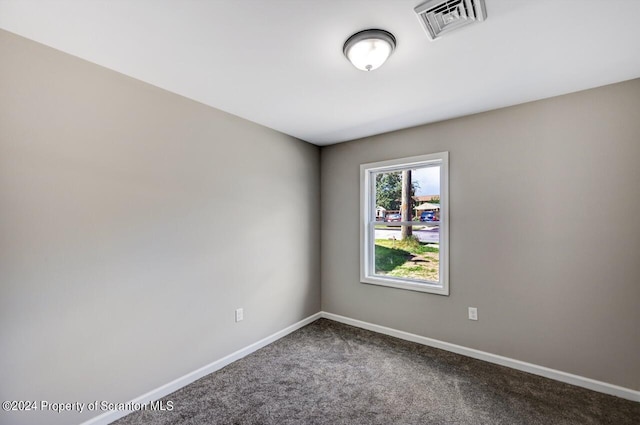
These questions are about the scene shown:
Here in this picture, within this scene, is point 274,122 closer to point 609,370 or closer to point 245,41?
point 245,41

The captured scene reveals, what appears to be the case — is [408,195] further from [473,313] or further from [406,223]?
[473,313]

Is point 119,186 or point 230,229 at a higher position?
point 119,186

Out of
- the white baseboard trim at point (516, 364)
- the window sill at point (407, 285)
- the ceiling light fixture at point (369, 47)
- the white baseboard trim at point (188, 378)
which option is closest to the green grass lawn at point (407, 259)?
the window sill at point (407, 285)

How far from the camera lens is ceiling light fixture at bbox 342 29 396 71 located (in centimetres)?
155

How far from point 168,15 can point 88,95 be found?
91 cm

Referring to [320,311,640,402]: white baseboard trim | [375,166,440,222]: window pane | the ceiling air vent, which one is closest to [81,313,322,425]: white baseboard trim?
[320,311,640,402]: white baseboard trim

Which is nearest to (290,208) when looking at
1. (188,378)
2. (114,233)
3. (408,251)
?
(408,251)

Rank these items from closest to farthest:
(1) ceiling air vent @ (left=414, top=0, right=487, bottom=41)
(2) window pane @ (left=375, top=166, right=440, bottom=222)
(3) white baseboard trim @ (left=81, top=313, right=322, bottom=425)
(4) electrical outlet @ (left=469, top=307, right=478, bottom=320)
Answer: (1) ceiling air vent @ (left=414, top=0, right=487, bottom=41), (3) white baseboard trim @ (left=81, top=313, right=322, bottom=425), (4) electrical outlet @ (left=469, top=307, right=478, bottom=320), (2) window pane @ (left=375, top=166, right=440, bottom=222)

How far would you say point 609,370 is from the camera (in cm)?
215

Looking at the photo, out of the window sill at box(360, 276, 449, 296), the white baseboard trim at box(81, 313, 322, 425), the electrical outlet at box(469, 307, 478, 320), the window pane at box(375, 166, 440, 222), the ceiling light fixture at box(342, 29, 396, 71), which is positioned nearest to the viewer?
the ceiling light fixture at box(342, 29, 396, 71)

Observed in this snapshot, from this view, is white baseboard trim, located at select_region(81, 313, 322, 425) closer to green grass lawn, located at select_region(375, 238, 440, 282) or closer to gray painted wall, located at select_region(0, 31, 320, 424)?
gray painted wall, located at select_region(0, 31, 320, 424)

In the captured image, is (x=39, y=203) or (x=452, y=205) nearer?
(x=39, y=203)

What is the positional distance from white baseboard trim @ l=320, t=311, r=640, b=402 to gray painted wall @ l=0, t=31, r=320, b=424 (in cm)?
143

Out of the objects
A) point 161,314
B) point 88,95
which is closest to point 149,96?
point 88,95
